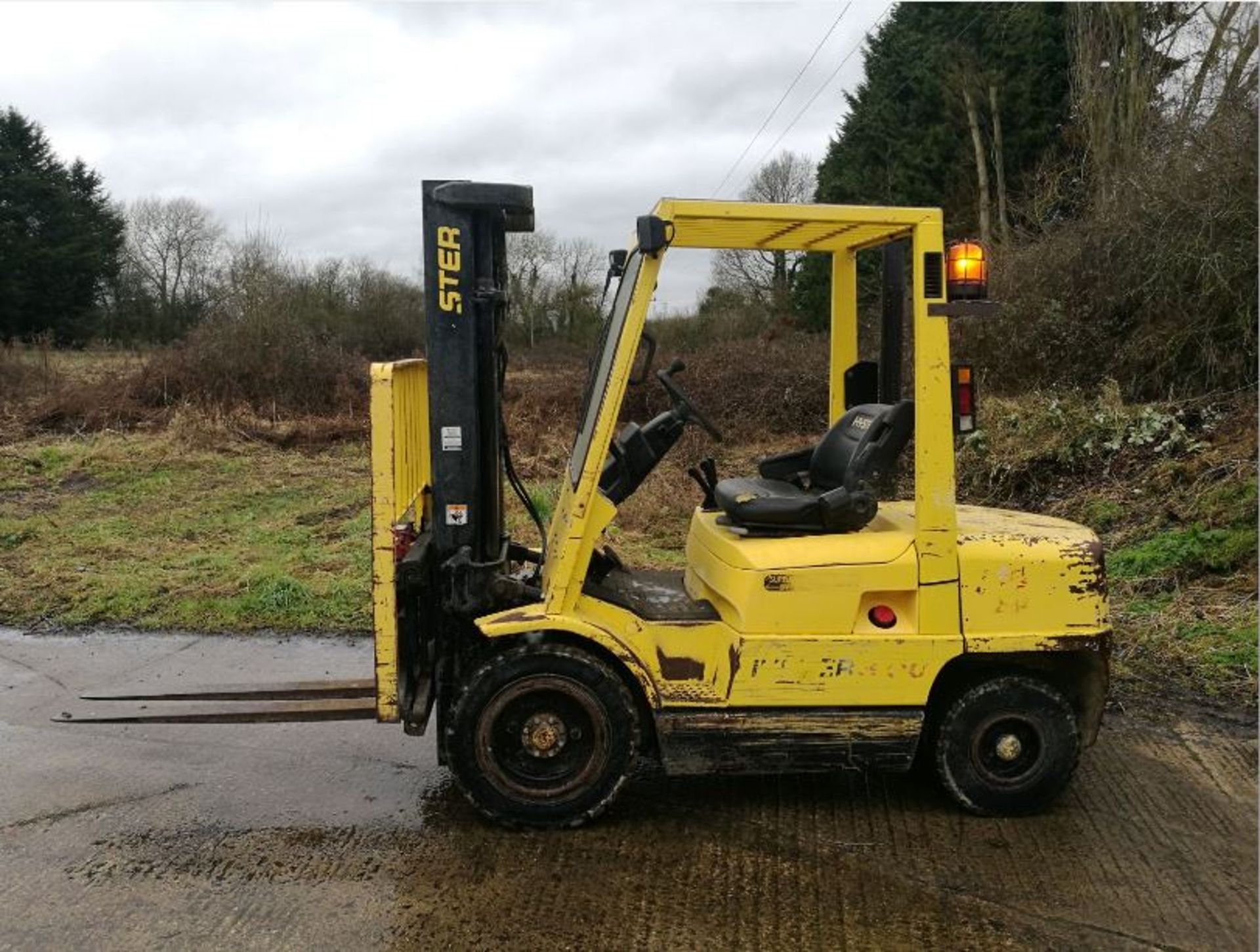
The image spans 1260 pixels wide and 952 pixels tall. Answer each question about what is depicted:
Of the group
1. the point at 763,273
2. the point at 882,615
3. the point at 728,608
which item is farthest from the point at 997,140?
the point at 728,608

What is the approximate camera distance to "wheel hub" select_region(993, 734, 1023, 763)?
3778 mm

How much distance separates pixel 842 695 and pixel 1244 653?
3311mm

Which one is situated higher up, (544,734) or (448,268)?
(448,268)

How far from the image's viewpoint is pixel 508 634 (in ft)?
12.0

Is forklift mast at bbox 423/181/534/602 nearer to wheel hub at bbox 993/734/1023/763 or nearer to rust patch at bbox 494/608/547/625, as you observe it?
rust patch at bbox 494/608/547/625

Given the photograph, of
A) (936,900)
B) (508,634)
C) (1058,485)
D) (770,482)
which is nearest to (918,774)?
(936,900)

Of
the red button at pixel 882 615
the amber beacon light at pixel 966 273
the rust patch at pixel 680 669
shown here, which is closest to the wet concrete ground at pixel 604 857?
the rust patch at pixel 680 669

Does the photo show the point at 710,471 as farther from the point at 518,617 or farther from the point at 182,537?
the point at 182,537

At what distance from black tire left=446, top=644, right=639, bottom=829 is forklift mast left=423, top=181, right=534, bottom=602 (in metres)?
0.39

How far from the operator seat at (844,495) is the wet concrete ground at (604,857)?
3.90 feet

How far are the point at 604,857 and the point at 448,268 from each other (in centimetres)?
233

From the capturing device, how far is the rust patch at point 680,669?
3650 mm

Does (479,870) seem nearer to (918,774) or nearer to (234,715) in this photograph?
(234,715)

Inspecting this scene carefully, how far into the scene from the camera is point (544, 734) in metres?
3.65
